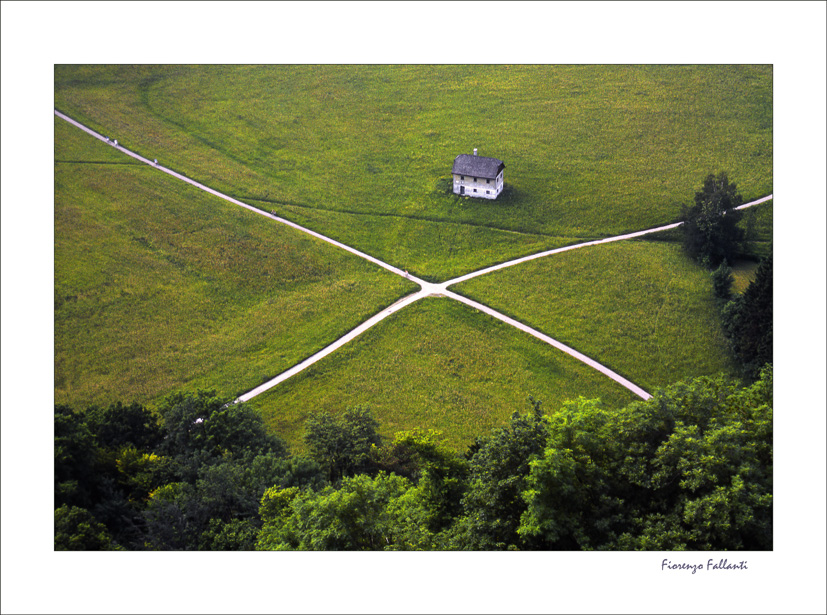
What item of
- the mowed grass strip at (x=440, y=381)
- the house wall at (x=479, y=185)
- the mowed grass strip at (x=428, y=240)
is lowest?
the mowed grass strip at (x=440, y=381)

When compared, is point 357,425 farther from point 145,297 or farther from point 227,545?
point 145,297

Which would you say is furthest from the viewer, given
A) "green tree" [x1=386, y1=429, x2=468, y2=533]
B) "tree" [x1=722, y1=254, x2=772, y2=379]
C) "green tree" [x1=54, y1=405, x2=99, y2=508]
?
"tree" [x1=722, y1=254, x2=772, y2=379]

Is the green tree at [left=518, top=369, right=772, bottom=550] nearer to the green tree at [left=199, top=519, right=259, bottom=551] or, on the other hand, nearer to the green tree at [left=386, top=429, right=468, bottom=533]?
the green tree at [left=386, top=429, right=468, bottom=533]

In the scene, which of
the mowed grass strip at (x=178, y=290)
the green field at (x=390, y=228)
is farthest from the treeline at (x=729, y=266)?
the mowed grass strip at (x=178, y=290)

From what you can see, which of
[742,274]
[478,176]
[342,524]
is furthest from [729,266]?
[342,524]

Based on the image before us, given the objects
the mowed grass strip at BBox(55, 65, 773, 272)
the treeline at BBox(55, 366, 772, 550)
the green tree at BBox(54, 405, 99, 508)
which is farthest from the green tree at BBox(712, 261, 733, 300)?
the green tree at BBox(54, 405, 99, 508)

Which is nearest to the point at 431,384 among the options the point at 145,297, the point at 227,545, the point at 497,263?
the point at 497,263

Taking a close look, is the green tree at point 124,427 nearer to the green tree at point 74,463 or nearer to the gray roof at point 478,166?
the green tree at point 74,463

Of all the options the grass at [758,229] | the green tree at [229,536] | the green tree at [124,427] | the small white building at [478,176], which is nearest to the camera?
the green tree at [229,536]
